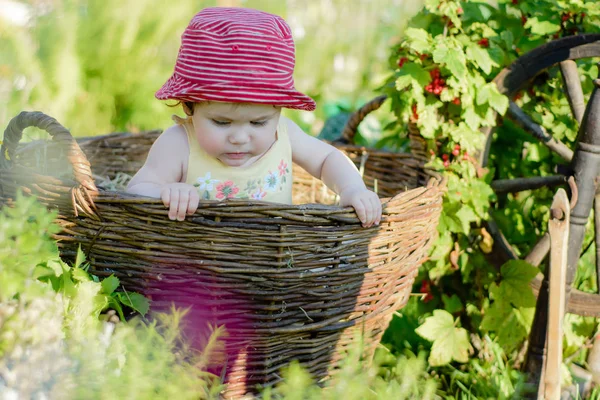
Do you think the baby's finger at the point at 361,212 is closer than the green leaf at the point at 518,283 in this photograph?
Yes

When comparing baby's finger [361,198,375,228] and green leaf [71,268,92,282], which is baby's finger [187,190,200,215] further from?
baby's finger [361,198,375,228]

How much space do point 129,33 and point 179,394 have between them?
10.5ft

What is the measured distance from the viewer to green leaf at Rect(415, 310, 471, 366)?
2240mm

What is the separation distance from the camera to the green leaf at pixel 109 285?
5.08 feet

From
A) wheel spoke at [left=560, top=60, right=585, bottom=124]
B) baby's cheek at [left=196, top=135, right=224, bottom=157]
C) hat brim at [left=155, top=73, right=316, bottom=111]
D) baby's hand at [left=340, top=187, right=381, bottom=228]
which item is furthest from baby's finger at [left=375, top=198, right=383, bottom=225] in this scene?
wheel spoke at [left=560, top=60, right=585, bottom=124]

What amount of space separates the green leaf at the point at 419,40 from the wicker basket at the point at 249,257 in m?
0.53

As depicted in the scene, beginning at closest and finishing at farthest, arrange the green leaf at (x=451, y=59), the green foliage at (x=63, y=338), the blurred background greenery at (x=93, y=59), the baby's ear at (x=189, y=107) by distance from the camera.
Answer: the green foliage at (x=63, y=338), the baby's ear at (x=189, y=107), the green leaf at (x=451, y=59), the blurred background greenery at (x=93, y=59)

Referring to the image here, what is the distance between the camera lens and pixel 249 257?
61.0 inches

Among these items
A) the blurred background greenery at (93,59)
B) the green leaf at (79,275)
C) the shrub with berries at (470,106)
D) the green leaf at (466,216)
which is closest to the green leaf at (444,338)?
the shrub with berries at (470,106)

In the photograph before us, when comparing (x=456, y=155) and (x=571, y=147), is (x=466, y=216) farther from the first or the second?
(x=571, y=147)

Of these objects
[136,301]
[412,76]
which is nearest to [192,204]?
[136,301]

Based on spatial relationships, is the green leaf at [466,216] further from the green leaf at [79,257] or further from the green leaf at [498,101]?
the green leaf at [79,257]

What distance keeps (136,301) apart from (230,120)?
0.52 meters

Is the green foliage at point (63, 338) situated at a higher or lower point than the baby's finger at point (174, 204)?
lower
